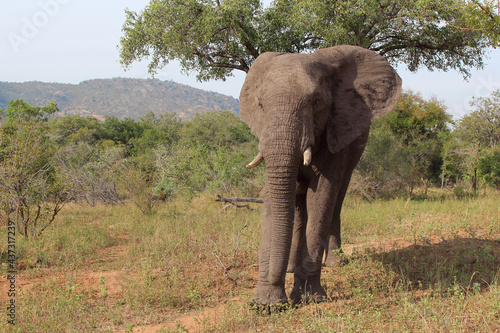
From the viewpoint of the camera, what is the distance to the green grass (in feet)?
12.1

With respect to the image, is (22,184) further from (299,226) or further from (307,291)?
(307,291)

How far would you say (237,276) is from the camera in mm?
5352

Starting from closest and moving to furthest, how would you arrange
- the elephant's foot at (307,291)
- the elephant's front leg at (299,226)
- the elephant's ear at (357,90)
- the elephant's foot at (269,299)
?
1. the elephant's foot at (269,299)
2. the elephant's foot at (307,291)
3. the elephant's ear at (357,90)
4. the elephant's front leg at (299,226)

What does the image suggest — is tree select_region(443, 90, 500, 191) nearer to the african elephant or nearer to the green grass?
the green grass

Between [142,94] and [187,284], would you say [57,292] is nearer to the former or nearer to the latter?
[187,284]

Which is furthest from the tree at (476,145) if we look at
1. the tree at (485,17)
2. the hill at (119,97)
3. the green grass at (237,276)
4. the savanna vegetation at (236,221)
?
the hill at (119,97)

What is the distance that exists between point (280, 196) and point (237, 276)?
1883 mm

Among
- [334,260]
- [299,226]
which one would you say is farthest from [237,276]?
[334,260]

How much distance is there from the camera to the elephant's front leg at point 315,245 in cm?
431

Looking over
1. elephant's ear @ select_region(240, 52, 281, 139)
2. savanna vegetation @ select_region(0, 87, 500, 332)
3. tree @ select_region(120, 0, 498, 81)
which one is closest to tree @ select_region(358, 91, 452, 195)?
savanna vegetation @ select_region(0, 87, 500, 332)

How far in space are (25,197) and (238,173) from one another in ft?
17.9

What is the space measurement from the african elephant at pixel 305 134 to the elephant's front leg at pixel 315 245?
0.01 metres

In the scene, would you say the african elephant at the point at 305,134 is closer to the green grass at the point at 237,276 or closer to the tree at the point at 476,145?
the green grass at the point at 237,276

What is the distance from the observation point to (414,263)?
17.8 ft
